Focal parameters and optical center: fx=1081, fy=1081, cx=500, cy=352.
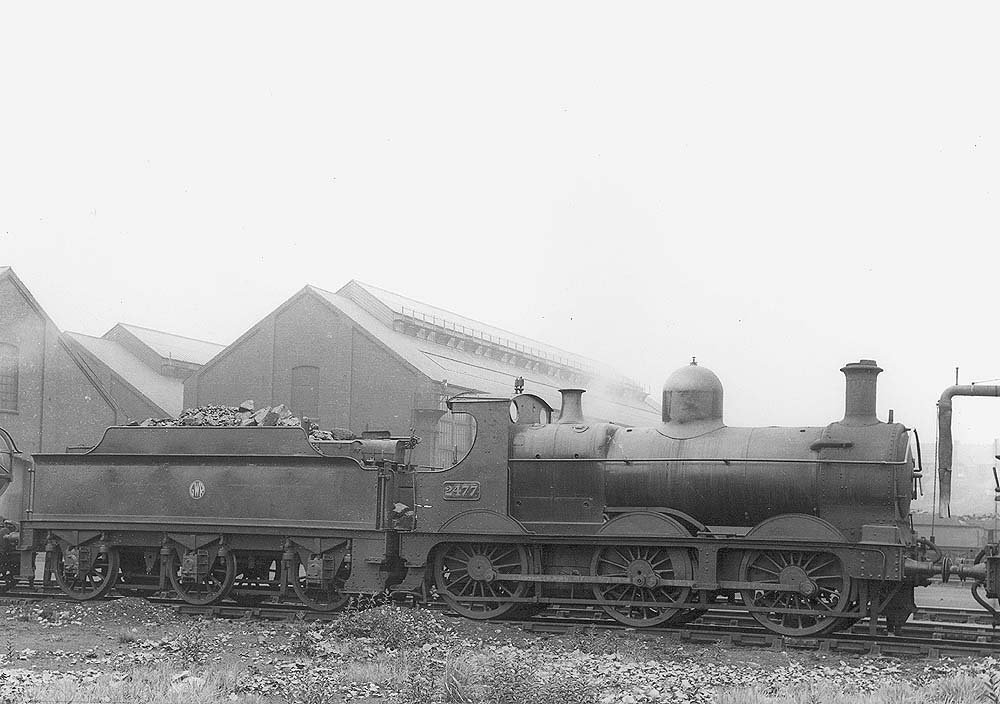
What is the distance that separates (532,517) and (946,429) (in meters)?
5.26

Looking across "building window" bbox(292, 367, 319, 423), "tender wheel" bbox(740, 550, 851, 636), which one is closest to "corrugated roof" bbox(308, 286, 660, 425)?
"building window" bbox(292, 367, 319, 423)

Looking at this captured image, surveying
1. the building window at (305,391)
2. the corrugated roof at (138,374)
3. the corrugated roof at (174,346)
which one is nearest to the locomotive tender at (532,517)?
the building window at (305,391)

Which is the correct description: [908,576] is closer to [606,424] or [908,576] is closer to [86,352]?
[606,424]

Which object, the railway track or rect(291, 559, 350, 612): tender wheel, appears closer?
the railway track

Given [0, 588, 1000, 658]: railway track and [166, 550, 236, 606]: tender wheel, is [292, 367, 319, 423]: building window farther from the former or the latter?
[166, 550, 236, 606]: tender wheel

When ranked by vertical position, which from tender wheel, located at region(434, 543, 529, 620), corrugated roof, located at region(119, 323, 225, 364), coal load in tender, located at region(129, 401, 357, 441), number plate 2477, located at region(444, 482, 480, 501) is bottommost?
tender wheel, located at region(434, 543, 529, 620)

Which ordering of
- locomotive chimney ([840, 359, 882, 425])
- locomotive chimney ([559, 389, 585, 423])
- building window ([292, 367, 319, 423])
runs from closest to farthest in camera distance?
locomotive chimney ([840, 359, 882, 425])
locomotive chimney ([559, 389, 585, 423])
building window ([292, 367, 319, 423])

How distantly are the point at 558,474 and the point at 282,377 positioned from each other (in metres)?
22.1

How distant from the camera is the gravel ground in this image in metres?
9.02

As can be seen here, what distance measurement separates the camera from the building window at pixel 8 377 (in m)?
33.5

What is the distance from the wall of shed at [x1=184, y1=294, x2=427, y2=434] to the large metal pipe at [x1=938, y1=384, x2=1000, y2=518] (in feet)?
65.2

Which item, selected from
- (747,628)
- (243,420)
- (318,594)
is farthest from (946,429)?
(243,420)

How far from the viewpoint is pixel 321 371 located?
33906mm

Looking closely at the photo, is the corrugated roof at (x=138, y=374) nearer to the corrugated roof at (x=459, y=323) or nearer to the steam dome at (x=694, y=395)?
the corrugated roof at (x=459, y=323)
